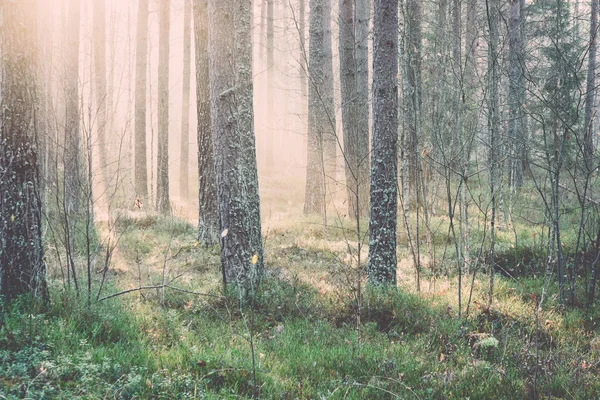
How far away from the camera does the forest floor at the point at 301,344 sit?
3541 mm

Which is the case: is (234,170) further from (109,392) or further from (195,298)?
(109,392)

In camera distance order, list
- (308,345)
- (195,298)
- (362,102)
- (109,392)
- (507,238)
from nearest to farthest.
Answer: (109,392) → (308,345) → (195,298) → (507,238) → (362,102)

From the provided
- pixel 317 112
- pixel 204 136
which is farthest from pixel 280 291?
pixel 317 112

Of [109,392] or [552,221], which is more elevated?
[552,221]

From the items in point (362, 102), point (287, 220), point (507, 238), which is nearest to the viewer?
point (507, 238)

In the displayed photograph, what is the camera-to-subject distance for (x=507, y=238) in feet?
31.3

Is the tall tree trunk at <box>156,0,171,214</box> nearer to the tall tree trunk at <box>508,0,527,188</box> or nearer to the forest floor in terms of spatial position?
the forest floor

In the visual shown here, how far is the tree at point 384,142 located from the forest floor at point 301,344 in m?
0.52

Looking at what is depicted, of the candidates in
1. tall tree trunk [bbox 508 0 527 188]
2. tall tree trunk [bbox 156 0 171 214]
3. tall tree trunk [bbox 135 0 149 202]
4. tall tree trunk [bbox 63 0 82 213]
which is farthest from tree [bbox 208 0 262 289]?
tall tree trunk [bbox 135 0 149 202]

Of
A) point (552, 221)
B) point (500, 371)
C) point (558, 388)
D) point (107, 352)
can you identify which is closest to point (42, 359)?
point (107, 352)

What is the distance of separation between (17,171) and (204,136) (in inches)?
189

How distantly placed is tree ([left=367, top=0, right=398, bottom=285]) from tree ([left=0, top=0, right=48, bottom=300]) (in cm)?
397

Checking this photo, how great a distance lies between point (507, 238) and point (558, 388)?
6139 millimetres

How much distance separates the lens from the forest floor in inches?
139
